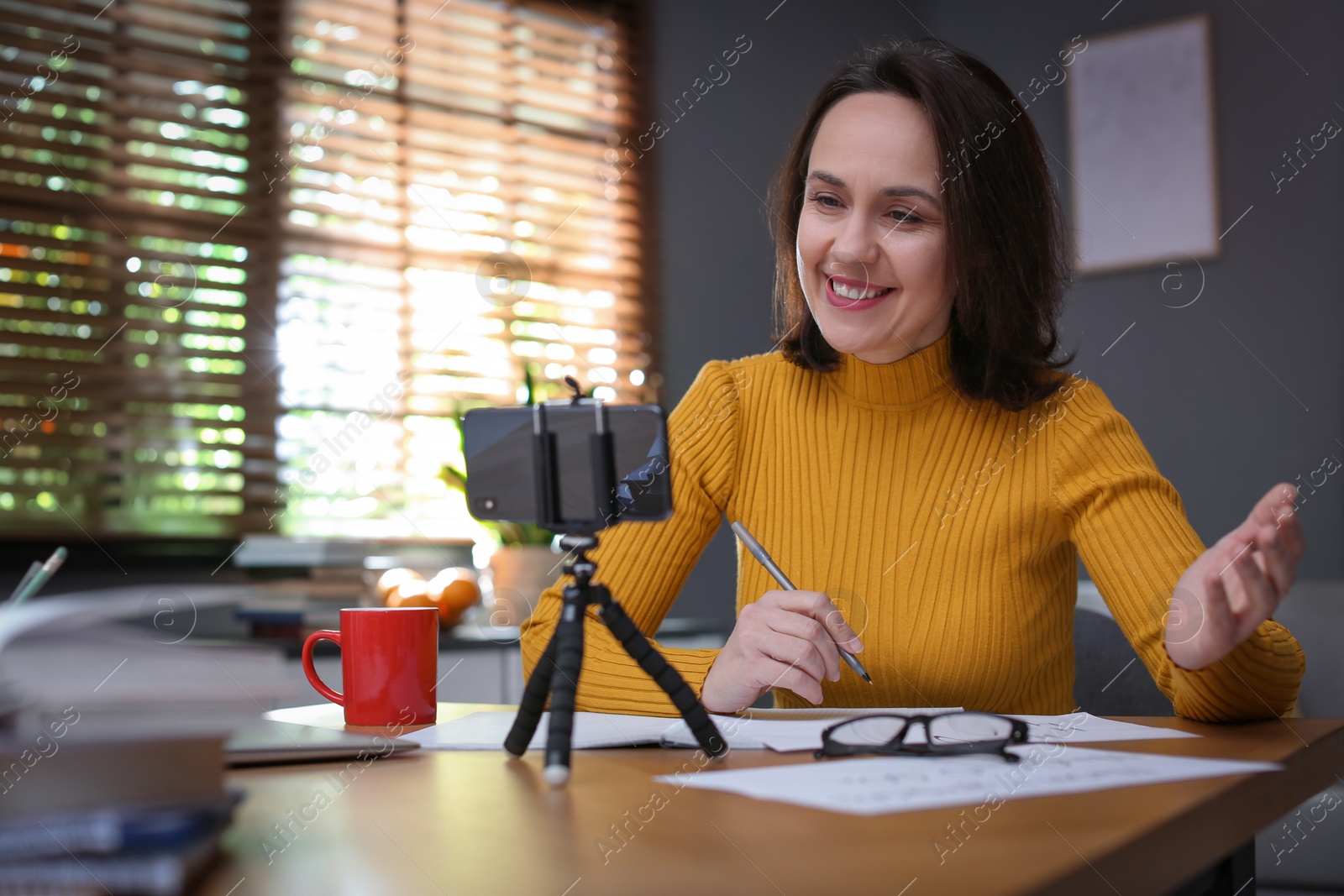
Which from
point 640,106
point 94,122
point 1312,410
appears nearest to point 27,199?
point 94,122

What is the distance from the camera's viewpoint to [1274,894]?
1.71 metres

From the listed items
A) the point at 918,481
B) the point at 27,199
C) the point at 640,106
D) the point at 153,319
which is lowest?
the point at 918,481

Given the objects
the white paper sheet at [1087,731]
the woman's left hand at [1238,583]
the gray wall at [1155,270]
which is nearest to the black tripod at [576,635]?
the white paper sheet at [1087,731]

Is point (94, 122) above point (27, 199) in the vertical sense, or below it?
above

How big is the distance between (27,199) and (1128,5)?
263 centimetres

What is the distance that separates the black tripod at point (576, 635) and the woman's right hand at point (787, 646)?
6.2 inches

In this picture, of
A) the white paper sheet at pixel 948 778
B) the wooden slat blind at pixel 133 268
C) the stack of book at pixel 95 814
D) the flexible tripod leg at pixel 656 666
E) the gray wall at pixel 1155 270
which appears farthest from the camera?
the gray wall at pixel 1155 270

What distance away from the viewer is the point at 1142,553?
1.07m

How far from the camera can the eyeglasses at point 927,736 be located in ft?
2.29

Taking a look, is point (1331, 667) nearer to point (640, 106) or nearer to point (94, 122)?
point (640, 106)

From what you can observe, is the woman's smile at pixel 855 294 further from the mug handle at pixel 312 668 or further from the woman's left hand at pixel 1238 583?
the mug handle at pixel 312 668

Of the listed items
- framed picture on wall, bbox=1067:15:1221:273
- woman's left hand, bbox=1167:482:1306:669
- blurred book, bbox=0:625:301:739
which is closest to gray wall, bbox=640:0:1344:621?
framed picture on wall, bbox=1067:15:1221:273

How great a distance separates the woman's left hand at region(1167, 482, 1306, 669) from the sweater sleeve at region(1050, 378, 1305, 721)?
4 centimetres

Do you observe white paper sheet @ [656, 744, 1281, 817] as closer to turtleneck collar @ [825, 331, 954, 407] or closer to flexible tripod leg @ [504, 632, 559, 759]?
flexible tripod leg @ [504, 632, 559, 759]
